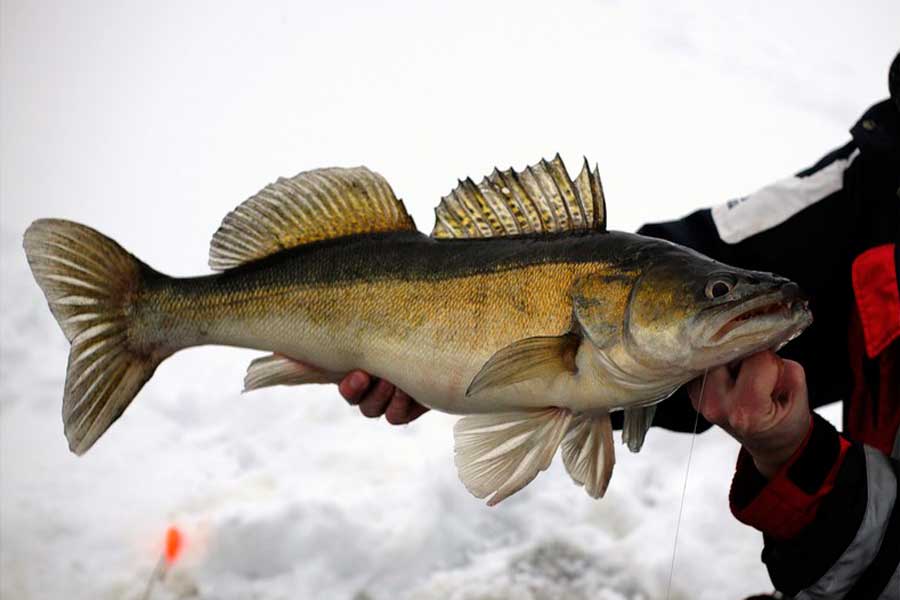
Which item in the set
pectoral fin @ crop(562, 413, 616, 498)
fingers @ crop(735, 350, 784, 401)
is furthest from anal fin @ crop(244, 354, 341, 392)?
fingers @ crop(735, 350, 784, 401)

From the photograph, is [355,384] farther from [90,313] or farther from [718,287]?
[718,287]

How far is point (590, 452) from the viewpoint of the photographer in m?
1.43

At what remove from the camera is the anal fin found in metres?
1.62

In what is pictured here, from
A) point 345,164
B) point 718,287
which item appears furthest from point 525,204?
point 345,164

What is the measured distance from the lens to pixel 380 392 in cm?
170

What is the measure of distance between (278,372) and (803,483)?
1037 mm

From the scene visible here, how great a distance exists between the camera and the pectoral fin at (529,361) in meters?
1.29

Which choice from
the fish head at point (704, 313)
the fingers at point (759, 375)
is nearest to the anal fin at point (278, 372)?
the fish head at point (704, 313)

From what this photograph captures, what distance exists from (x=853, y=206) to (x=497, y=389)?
4.28ft

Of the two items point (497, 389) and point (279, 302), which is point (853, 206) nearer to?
point (497, 389)

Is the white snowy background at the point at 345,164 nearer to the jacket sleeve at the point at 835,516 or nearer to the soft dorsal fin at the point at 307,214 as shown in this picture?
the jacket sleeve at the point at 835,516

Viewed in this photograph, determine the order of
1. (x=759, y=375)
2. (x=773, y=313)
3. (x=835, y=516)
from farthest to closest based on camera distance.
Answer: (x=835, y=516)
(x=759, y=375)
(x=773, y=313)

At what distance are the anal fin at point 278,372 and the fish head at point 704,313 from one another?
0.66 m

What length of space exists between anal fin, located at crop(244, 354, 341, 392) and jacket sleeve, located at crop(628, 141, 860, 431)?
1002 millimetres
